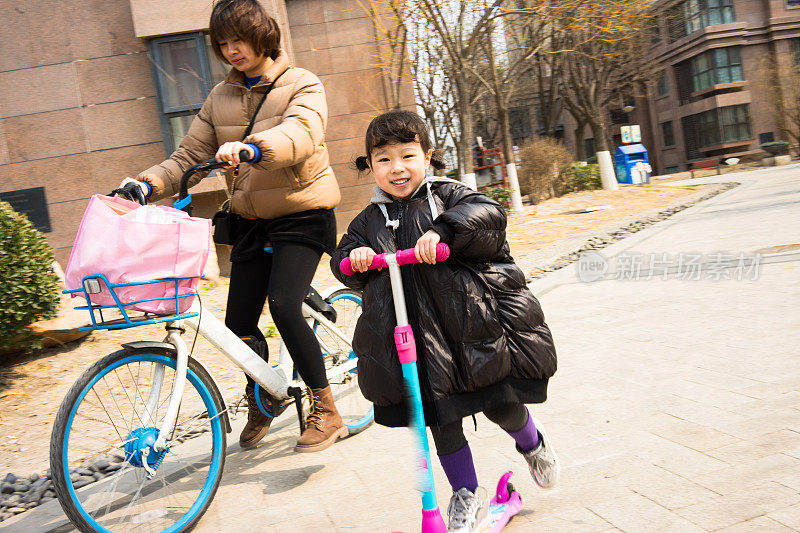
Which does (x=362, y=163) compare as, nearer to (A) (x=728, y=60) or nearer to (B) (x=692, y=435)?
(B) (x=692, y=435)

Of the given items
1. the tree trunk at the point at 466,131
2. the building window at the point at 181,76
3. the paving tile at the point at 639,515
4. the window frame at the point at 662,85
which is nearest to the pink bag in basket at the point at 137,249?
the paving tile at the point at 639,515

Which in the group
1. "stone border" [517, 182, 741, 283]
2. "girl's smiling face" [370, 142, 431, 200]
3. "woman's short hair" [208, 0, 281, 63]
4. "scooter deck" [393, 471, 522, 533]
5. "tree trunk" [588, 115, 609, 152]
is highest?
"tree trunk" [588, 115, 609, 152]

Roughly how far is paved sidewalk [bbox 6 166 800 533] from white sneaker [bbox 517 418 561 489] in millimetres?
127

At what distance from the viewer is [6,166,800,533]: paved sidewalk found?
2.50 m

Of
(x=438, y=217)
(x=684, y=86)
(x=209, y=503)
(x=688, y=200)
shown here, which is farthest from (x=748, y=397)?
(x=684, y=86)

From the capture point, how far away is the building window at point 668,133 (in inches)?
1658

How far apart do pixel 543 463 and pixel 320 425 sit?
127 centimetres

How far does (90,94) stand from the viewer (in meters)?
11.2

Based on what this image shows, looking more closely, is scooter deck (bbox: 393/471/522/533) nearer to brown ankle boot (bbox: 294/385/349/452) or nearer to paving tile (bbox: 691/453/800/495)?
paving tile (bbox: 691/453/800/495)

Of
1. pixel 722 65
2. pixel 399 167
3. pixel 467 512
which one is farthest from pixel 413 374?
pixel 722 65

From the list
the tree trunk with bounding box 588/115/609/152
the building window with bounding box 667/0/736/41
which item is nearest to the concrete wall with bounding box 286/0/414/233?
the tree trunk with bounding box 588/115/609/152

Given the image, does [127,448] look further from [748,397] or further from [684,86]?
[684,86]

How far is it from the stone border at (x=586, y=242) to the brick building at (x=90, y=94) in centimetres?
530

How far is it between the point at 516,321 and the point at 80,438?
174cm
